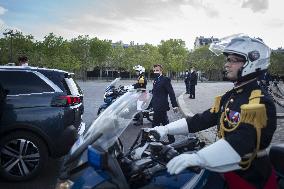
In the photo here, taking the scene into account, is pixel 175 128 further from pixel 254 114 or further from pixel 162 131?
pixel 254 114

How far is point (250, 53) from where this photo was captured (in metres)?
3.20

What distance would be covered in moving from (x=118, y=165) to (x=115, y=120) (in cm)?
43

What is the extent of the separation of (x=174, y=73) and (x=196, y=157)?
116 meters

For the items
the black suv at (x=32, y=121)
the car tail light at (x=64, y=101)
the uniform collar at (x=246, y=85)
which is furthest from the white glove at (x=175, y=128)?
the car tail light at (x=64, y=101)

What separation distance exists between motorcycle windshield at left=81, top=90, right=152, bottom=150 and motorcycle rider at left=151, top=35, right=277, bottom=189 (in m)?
0.39

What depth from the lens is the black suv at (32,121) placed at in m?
6.37

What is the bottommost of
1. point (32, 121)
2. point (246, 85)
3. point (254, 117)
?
point (32, 121)

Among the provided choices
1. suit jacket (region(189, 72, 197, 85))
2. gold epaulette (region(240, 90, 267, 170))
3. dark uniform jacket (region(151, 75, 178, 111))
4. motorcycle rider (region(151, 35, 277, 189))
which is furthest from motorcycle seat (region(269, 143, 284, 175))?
suit jacket (region(189, 72, 197, 85))

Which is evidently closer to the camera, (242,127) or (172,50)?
(242,127)

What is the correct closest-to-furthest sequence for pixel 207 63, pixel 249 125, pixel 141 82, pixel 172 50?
pixel 249 125 → pixel 141 82 → pixel 207 63 → pixel 172 50

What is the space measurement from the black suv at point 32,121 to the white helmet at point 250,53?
157 inches

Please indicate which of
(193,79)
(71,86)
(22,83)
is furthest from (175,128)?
(193,79)

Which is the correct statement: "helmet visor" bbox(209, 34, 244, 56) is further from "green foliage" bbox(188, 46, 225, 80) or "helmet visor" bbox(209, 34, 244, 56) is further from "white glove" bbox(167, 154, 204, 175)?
"green foliage" bbox(188, 46, 225, 80)

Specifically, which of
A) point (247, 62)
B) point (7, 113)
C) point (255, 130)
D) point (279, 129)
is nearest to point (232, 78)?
point (247, 62)
